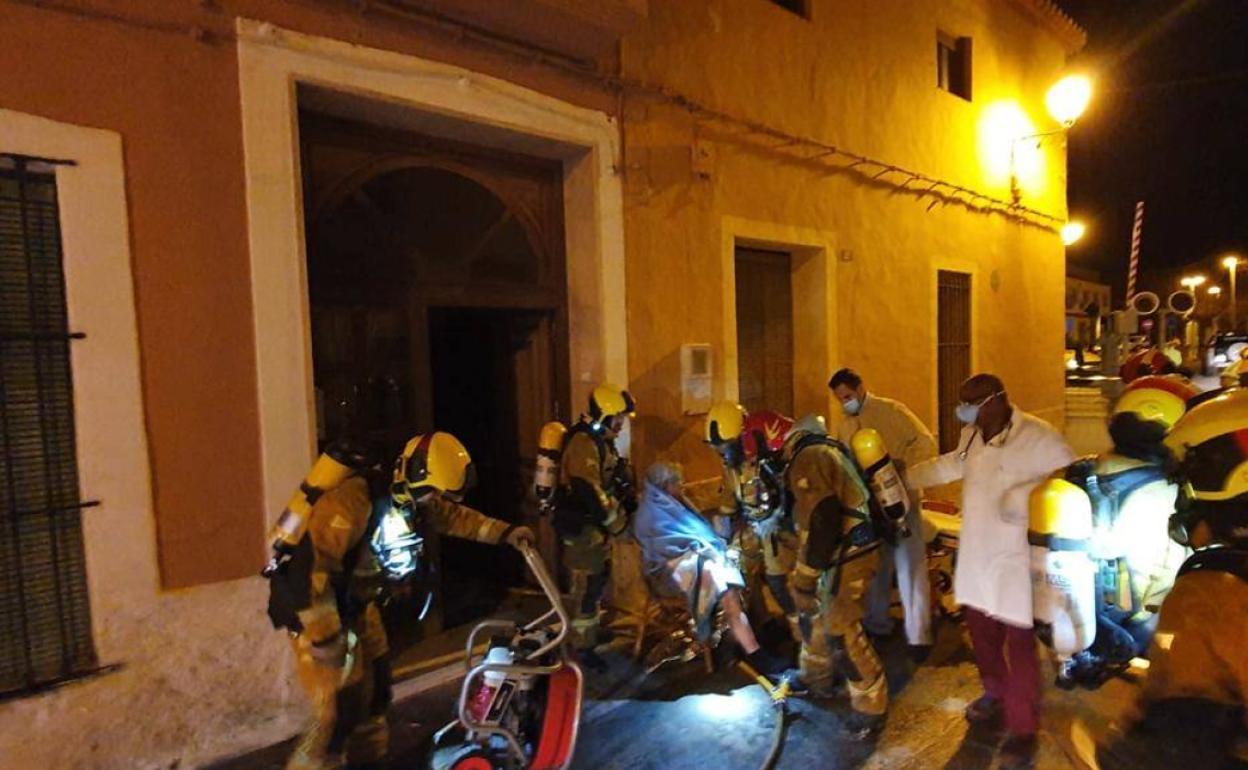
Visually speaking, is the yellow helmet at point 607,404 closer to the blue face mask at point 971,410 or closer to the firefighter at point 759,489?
the firefighter at point 759,489

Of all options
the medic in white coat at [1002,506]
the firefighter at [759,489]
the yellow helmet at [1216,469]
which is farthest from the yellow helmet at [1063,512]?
the firefighter at [759,489]

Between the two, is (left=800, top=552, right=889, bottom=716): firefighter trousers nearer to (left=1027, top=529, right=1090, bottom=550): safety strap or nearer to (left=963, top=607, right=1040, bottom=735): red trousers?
(left=963, top=607, right=1040, bottom=735): red trousers

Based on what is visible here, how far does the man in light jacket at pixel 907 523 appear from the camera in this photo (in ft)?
16.2

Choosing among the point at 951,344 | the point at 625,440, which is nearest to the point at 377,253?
the point at 625,440

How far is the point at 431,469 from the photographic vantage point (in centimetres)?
338

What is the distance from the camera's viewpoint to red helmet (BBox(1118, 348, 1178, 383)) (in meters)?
9.45

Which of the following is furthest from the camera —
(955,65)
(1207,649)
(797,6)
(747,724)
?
(955,65)

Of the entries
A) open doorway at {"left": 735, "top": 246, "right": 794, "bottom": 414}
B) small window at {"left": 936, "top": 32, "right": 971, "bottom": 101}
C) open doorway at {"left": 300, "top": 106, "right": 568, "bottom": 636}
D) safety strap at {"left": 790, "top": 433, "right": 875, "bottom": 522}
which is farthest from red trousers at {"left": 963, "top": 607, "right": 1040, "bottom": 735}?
small window at {"left": 936, "top": 32, "right": 971, "bottom": 101}

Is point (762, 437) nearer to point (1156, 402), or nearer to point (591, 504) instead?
point (591, 504)

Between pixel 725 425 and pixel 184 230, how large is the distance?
3.27 m

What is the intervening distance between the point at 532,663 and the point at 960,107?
9673 millimetres

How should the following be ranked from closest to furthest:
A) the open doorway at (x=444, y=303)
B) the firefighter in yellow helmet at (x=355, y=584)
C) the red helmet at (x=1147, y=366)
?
the firefighter in yellow helmet at (x=355, y=584) < the open doorway at (x=444, y=303) < the red helmet at (x=1147, y=366)

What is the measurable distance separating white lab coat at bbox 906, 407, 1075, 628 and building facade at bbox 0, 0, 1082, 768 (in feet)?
9.61

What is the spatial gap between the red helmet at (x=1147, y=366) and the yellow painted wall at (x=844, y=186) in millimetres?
1550
